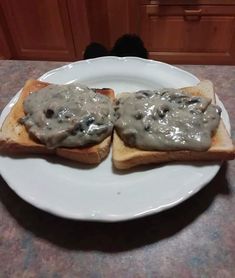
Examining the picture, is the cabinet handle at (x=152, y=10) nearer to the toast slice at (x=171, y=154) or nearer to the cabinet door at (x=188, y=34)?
the cabinet door at (x=188, y=34)

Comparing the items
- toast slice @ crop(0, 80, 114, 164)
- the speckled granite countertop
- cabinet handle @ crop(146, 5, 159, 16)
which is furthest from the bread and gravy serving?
cabinet handle @ crop(146, 5, 159, 16)

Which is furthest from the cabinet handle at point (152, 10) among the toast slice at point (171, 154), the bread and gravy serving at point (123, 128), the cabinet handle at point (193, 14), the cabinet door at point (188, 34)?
the toast slice at point (171, 154)

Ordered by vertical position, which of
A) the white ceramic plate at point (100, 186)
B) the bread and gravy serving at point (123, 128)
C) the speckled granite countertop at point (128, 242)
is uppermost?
the bread and gravy serving at point (123, 128)

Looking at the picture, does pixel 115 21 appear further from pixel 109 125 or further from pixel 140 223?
pixel 140 223

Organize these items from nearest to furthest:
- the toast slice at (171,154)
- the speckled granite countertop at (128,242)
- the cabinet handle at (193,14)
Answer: the speckled granite countertop at (128,242), the toast slice at (171,154), the cabinet handle at (193,14)

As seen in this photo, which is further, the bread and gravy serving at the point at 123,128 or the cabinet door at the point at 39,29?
the cabinet door at the point at 39,29

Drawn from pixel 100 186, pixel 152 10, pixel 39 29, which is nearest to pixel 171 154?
pixel 100 186

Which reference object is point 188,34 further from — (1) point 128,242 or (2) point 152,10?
(1) point 128,242
